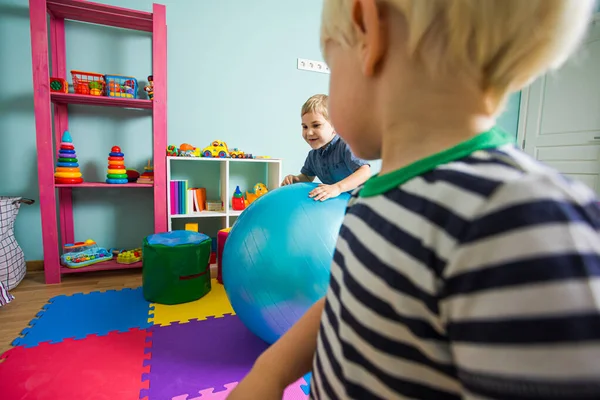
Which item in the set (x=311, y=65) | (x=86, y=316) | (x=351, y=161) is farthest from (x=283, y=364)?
(x=311, y=65)

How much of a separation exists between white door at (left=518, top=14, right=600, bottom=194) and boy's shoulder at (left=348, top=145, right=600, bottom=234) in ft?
11.0

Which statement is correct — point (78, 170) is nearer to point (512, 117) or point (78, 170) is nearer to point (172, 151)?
point (172, 151)

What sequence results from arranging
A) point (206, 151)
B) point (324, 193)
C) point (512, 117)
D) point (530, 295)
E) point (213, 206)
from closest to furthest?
point (530, 295), point (324, 193), point (206, 151), point (213, 206), point (512, 117)

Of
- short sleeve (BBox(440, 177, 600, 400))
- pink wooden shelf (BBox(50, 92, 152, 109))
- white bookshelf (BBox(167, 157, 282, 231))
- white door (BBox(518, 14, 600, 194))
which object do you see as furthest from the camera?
white door (BBox(518, 14, 600, 194))

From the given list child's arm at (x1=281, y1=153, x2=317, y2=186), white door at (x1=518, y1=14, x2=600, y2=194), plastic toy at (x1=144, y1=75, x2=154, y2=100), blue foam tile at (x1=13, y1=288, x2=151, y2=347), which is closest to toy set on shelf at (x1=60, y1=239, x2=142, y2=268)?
blue foam tile at (x1=13, y1=288, x2=151, y2=347)

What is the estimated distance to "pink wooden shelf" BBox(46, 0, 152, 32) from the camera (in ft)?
6.22

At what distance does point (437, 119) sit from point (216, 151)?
2153mm

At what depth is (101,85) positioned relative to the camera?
1.98 metres

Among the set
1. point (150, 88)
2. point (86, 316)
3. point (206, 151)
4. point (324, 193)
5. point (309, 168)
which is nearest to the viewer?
point (324, 193)

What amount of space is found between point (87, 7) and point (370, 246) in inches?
95.4

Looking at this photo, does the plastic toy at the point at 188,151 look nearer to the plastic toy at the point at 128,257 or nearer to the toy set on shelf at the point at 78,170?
the toy set on shelf at the point at 78,170

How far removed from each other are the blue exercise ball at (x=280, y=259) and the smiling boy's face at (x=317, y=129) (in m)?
0.57

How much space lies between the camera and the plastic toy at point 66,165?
1.94 m

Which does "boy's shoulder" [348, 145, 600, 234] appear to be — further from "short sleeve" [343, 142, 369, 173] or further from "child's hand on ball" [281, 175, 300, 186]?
Result: "child's hand on ball" [281, 175, 300, 186]
